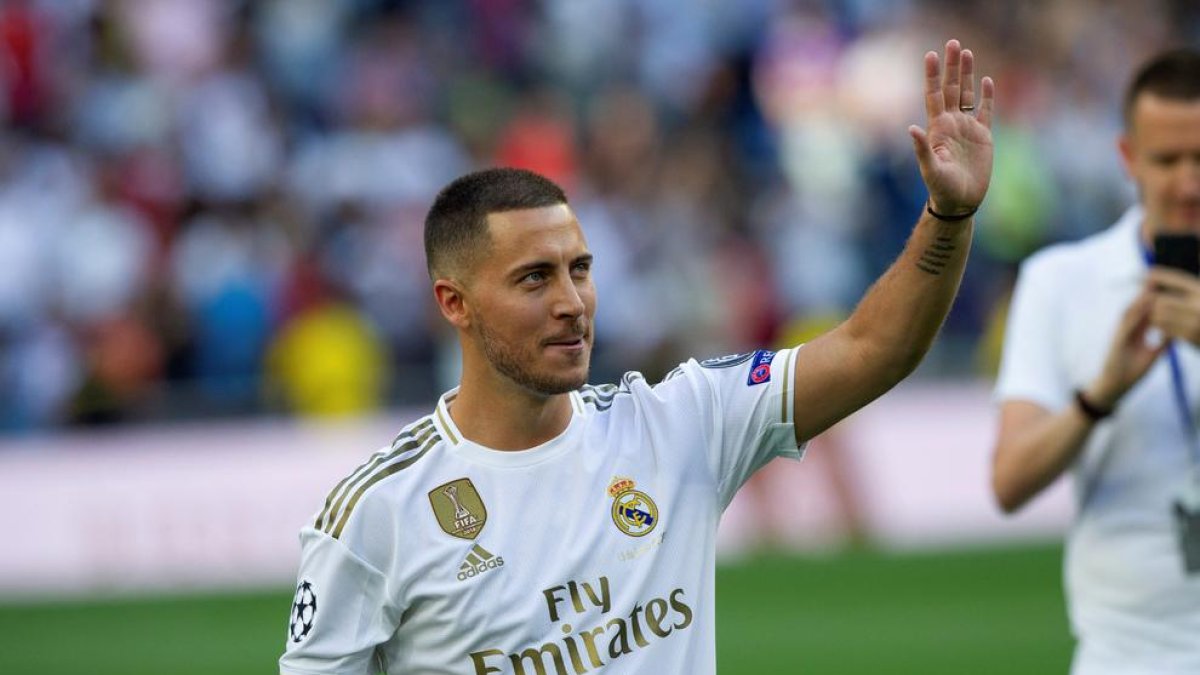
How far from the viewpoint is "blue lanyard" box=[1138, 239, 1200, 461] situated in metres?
5.68

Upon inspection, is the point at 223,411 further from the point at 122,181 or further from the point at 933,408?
the point at 933,408

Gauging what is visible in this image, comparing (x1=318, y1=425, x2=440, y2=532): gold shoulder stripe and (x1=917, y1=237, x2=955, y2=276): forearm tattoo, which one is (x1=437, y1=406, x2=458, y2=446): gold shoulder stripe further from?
(x1=917, y1=237, x2=955, y2=276): forearm tattoo

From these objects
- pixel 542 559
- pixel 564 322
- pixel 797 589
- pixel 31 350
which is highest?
pixel 31 350

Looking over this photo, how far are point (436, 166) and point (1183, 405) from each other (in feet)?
41.8

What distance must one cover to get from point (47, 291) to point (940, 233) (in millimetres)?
13555

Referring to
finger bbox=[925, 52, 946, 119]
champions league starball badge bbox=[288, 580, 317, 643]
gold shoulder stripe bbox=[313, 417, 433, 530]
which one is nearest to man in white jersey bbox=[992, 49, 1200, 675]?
finger bbox=[925, 52, 946, 119]

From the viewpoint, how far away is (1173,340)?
549cm

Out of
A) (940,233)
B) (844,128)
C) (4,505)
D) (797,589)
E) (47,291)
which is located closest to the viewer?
(940,233)

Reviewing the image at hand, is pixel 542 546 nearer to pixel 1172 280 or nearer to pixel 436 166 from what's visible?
pixel 1172 280

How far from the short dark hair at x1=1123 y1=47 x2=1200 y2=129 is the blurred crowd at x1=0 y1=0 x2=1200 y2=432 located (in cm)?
973

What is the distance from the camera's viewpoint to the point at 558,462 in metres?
4.84

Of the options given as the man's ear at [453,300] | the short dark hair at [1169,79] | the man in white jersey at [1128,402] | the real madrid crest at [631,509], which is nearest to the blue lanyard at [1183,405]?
the man in white jersey at [1128,402]

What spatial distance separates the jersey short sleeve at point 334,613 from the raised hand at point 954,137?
164cm

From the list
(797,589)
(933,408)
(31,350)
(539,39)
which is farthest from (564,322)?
(539,39)
